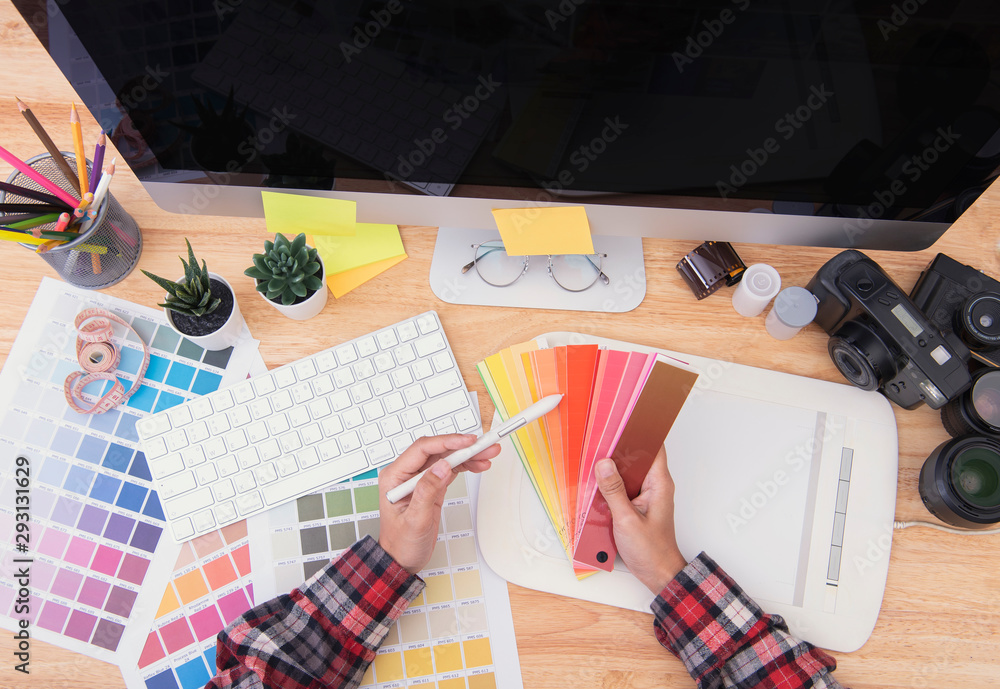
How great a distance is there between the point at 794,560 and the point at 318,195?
0.74m

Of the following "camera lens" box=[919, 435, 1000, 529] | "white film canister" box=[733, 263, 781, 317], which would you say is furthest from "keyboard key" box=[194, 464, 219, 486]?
"camera lens" box=[919, 435, 1000, 529]

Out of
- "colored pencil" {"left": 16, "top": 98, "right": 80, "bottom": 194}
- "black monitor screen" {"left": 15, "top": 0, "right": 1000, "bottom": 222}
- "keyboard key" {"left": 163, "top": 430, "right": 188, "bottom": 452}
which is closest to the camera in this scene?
"black monitor screen" {"left": 15, "top": 0, "right": 1000, "bottom": 222}

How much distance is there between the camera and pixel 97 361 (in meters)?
0.81

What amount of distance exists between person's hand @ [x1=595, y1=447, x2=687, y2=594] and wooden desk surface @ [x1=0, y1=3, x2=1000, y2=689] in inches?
3.0

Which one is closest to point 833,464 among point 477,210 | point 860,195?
point 860,195

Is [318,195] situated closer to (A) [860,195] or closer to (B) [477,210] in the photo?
(B) [477,210]

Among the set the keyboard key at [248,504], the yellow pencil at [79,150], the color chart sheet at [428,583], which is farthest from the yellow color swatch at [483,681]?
the yellow pencil at [79,150]

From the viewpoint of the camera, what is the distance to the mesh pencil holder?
0.78m

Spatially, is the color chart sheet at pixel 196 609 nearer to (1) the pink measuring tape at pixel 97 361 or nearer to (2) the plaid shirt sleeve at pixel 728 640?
(1) the pink measuring tape at pixel 97 361

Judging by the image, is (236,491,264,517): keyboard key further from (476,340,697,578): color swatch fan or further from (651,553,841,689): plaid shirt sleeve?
(651,553,841,689): plaid shirt sleeve

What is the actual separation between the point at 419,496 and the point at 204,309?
373 mm

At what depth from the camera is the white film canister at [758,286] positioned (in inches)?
31.2

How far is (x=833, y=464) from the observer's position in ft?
2.49

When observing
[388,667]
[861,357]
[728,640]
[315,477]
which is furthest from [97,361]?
[861,357]
